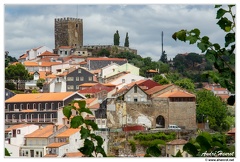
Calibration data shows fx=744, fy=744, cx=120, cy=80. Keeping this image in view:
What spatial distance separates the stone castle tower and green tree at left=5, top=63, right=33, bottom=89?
1285cm

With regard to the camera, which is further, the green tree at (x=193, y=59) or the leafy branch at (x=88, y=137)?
the green tree at (x=193, y=59)

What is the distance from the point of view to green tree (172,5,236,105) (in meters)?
2.41

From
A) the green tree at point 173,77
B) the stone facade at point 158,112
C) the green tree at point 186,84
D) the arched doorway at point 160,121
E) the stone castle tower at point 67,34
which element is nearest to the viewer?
the stone facade at point 158,112

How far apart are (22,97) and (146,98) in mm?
4707

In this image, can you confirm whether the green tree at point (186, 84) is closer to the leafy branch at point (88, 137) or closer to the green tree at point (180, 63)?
the green tree at point (180, 63)

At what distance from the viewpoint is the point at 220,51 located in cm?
246

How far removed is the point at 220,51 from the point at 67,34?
40004 mm

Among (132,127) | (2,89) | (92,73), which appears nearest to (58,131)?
(132,127)

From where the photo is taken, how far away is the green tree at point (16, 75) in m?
27.6

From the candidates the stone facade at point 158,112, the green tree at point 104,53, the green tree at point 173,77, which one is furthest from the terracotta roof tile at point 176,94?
the green tree at point 104,53

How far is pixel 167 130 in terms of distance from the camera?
2006 cm

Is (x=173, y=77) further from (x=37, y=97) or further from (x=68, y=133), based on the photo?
(x=68, y=133)

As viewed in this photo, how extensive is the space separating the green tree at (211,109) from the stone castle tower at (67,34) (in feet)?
59.9

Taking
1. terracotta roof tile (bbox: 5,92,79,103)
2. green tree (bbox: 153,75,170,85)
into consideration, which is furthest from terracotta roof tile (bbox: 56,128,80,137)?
green tree (bbox: 153,75,170,85)
